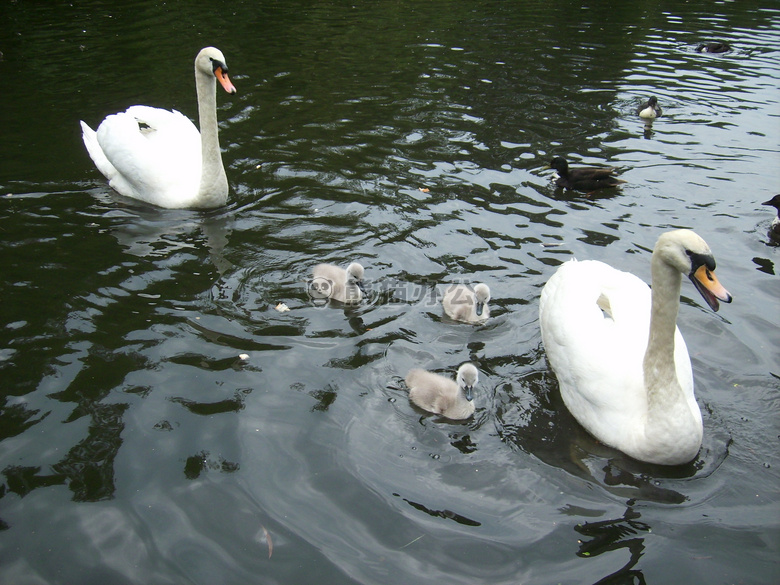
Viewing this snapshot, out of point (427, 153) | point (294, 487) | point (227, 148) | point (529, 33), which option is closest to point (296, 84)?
point (227, 148)

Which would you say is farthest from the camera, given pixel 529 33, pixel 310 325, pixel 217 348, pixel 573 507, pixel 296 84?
pixel 529 33

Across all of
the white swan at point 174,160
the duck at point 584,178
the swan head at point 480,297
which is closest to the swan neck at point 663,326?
the swan head at point 480,297

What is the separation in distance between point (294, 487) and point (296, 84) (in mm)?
9472

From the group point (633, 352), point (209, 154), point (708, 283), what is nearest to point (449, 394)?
point (633, 352)

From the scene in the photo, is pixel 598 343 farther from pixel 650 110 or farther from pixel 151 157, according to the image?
pixel 650 110

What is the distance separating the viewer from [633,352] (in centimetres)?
478

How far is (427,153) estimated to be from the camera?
943cm

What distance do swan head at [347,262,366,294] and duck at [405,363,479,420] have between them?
4.88ft

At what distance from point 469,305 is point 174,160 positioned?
14.3 ft

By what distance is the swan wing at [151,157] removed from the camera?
25.5ft

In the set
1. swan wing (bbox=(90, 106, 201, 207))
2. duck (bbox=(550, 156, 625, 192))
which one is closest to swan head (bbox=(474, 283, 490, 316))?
duck (bbox=(550, 156, 625, 192))

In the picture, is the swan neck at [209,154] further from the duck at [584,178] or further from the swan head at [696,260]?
the swan head at [696,260]

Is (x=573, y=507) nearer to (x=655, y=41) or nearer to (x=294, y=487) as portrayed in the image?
(x=294, y=487)

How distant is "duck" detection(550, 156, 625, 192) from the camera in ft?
27.7
